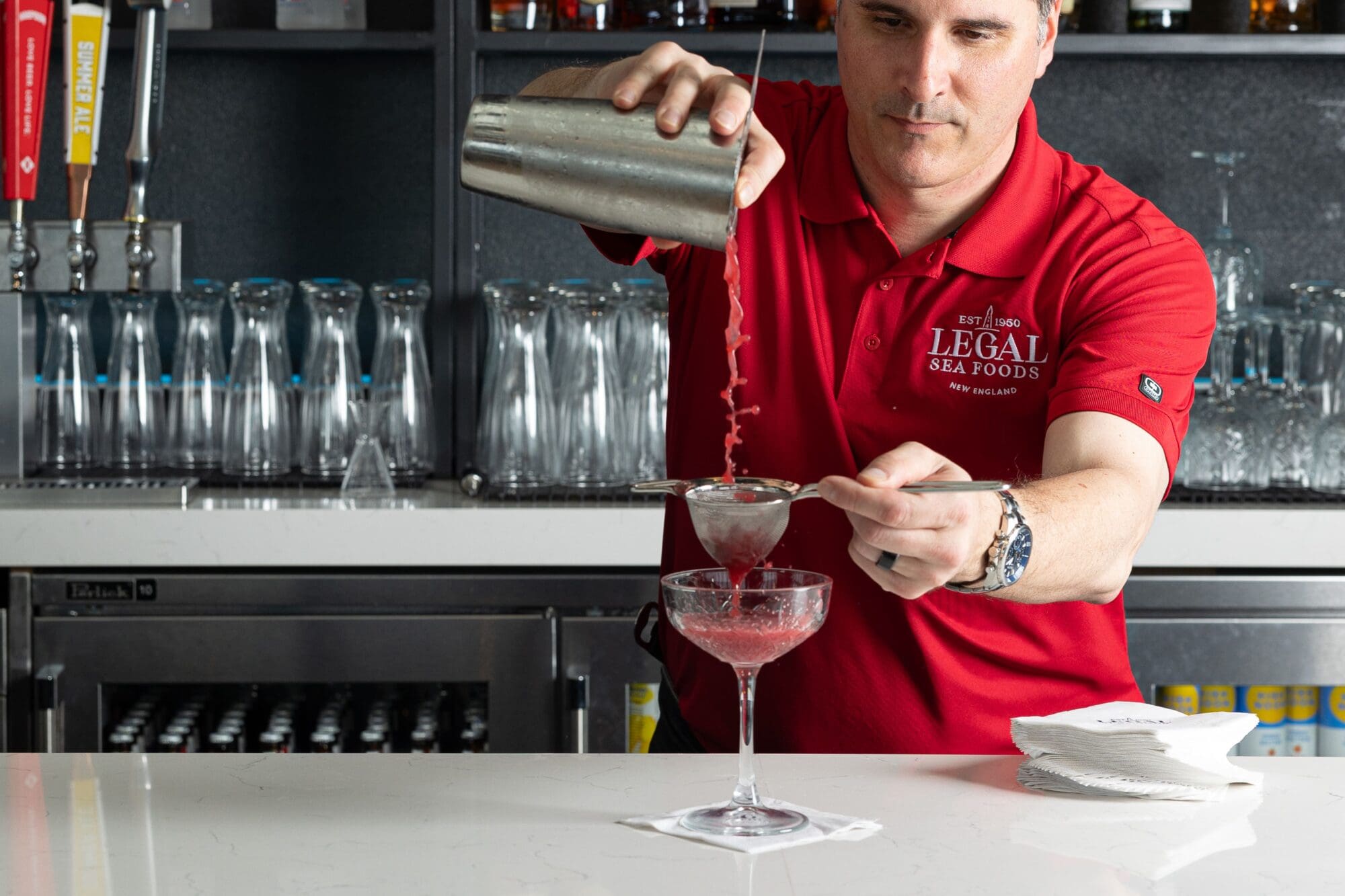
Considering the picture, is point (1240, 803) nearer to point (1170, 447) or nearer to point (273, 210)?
point (1170, 447)

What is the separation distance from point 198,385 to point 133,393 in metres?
0.11

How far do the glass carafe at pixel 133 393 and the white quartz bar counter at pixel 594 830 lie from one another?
4.58 ft

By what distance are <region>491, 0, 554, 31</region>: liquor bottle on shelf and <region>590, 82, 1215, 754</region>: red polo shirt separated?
114 cm

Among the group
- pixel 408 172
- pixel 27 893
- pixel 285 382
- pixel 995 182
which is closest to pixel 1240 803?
pixel 995 182

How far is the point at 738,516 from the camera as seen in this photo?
1.17 meters

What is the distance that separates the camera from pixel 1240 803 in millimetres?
1168

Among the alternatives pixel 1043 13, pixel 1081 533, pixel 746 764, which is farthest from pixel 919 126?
pixel 746 764

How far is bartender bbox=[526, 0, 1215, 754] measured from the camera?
145cm

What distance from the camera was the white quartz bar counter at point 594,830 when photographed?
993 mm

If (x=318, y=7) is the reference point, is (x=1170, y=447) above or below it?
below

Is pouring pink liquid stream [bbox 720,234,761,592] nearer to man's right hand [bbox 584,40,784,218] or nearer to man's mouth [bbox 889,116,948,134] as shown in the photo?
man's right hand [bbox 584,40,784,218]

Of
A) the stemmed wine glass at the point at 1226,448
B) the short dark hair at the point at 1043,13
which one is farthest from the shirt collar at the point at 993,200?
the stemmed wine glass at the point at 1226,448

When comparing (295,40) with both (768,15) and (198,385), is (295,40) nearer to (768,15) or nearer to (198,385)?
(198,385)

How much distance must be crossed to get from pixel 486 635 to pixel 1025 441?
38.5 inches
